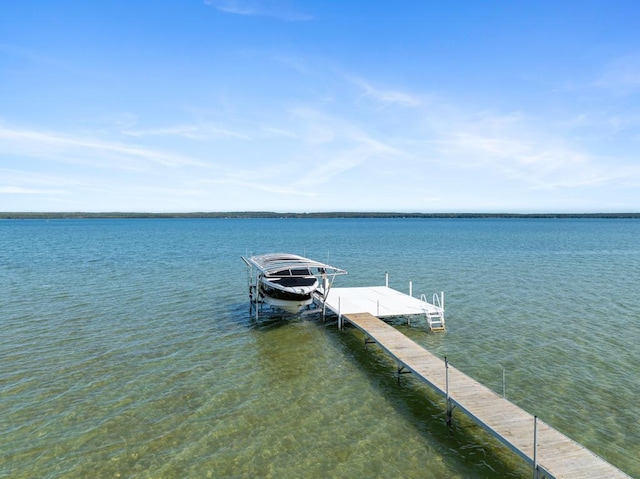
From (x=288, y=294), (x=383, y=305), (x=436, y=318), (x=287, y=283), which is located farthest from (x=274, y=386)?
(x=436, y=318)

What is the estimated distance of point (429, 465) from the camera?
10188mm

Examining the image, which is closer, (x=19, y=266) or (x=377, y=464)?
(x=377, y=464)

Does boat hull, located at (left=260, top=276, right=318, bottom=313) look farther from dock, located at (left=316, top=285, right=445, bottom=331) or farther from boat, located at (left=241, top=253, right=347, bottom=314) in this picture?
dock, located at (left=316, top=285, right=445, bottom=331)

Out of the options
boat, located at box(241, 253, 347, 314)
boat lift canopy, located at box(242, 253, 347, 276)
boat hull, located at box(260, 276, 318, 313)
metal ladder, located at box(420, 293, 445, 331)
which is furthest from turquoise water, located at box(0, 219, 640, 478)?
boat lift canopy, located at box(242, 253, 347, 276)

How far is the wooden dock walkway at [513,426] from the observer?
28.5 feet

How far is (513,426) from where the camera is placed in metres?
10.3

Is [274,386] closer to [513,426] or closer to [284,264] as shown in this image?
[513,426]

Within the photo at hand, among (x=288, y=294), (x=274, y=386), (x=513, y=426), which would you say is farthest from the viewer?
(x=288, y=294)

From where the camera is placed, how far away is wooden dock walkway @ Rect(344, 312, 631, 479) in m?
8.70

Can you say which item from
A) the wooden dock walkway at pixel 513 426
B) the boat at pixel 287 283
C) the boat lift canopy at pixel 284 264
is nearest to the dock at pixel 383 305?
the boat at pixel 287 283

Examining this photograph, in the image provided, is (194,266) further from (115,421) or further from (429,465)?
(429,465)

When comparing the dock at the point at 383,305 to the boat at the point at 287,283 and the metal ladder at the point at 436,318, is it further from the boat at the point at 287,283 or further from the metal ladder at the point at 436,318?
A: the boat at the point at 287,283

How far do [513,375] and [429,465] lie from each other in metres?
6.79

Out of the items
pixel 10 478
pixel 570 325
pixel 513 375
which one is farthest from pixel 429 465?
pixel 570 325
